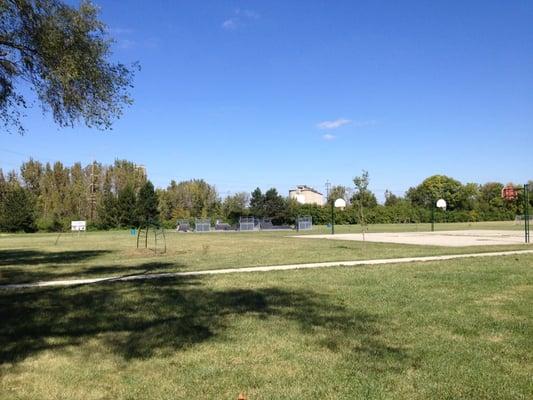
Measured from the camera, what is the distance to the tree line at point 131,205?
70812mm

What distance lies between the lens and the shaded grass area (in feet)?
17.0

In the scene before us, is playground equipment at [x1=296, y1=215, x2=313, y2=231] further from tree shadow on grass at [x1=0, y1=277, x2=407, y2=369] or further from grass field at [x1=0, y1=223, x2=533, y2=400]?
tree shadow on grass at [x1=0, y1=277, x2=407, y2=369]

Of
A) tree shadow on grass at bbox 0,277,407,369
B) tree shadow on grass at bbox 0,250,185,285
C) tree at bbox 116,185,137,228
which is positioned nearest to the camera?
tree shadow on grass at bbox 0,277,407,369

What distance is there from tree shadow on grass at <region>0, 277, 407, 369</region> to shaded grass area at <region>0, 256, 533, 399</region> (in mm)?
21

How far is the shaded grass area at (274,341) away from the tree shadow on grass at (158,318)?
2cm

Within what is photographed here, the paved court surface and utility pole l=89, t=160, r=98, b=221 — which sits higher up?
utility pole l=89, t=160, r=98, b=221

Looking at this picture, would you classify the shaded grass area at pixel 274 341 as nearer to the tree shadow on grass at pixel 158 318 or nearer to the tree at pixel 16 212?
the tree shadow on grass at pixel 158 318

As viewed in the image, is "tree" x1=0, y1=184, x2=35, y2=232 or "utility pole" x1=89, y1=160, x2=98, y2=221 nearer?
"tree" x1=0, y1=184, x2=35, y2=232

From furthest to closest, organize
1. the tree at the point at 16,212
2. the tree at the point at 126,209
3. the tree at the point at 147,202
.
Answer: the tree at the point at 126,209, the tree at the point at 147,202, the tree at the point at 16,212

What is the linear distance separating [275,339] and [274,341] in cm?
11

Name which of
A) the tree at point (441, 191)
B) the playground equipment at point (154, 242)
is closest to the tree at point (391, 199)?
the tree at point (441, 191)

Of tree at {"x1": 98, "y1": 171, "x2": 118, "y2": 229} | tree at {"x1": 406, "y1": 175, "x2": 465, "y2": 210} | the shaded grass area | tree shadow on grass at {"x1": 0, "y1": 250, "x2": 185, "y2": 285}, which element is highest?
tree at {"x1": 406, "y1": 175, "x2": 465, "y2": 210}

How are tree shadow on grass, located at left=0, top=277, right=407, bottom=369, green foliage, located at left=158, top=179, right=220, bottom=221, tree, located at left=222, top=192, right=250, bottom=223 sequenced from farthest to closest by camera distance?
green foliage, located at left=158, top=179, right=220, bottom=221 → tree, located at left=222, top=192, right=250, bottom=223 → tree shadow on grass, located at left=0, top=277, right=407, bottom=369

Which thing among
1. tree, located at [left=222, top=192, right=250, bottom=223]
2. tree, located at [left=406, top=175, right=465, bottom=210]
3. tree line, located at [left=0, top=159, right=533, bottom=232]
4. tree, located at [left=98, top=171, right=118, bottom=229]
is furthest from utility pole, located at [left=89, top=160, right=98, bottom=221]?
tree, located at [left=406, top=175, right=465, bottom=210]
